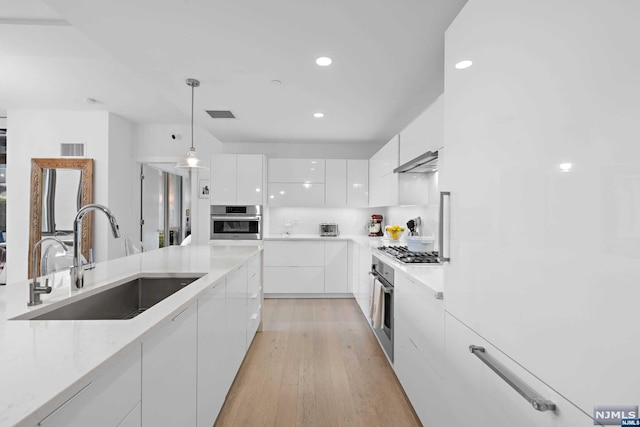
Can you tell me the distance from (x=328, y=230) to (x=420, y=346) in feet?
11.0

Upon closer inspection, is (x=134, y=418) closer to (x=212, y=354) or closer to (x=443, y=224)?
(x=212, y=354)

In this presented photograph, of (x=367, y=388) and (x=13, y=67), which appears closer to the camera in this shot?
(x=367, y=388)

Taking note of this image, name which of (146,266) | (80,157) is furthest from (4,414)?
(80,157)

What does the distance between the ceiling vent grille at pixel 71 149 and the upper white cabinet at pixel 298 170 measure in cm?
284

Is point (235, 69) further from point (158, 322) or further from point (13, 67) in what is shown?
point (13, 67)

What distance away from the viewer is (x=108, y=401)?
0.81 metres

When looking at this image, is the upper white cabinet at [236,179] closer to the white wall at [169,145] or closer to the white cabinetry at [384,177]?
the white wall at [169,145]

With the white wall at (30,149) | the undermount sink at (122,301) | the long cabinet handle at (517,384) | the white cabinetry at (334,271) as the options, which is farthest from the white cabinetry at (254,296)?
the white wall at (30,149)

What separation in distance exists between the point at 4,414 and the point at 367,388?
2.25 m

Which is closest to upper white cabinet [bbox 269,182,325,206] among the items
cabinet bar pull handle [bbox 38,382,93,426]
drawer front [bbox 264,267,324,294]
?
drawer front [bbox 264,267,324,294]

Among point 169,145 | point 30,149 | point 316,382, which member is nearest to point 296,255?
point 316,382

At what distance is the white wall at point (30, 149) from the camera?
4754mm

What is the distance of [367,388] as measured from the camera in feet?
7.84

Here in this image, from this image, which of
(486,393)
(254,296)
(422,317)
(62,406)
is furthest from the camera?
(254,296)
